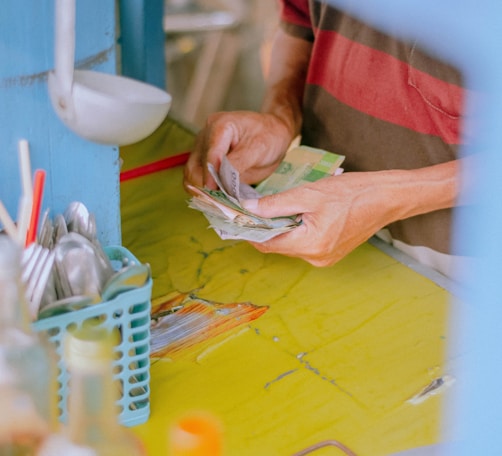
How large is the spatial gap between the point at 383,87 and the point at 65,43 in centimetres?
87

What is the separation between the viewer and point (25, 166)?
36.9 inches

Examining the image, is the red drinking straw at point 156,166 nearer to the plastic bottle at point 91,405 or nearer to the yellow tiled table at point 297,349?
the yellow tiled table at point 297,349

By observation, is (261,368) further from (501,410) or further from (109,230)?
(501,410)

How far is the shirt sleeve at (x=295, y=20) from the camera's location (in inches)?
71.5

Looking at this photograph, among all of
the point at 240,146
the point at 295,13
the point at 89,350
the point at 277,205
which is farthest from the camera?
the point at 295,13

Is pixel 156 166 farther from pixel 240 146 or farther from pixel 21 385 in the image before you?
pixel 21 385

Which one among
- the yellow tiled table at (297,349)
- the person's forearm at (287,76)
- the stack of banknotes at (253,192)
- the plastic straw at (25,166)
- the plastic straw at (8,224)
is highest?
the plastic straw at (25,166)

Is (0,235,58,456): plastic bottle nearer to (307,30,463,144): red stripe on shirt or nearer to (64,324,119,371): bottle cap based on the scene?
(64,324,119,371): bottle cap

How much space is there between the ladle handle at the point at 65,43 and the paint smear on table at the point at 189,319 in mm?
447

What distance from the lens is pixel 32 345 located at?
1.96ft

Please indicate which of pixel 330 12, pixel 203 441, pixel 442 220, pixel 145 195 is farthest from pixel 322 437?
pixel 330 12

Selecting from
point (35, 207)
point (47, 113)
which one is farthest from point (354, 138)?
point (35, 207)

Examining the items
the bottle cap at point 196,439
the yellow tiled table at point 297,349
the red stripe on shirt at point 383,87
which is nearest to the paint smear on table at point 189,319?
the yellow tiled table at point 297,349

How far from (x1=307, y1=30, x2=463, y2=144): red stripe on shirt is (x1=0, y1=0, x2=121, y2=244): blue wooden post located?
655mm
